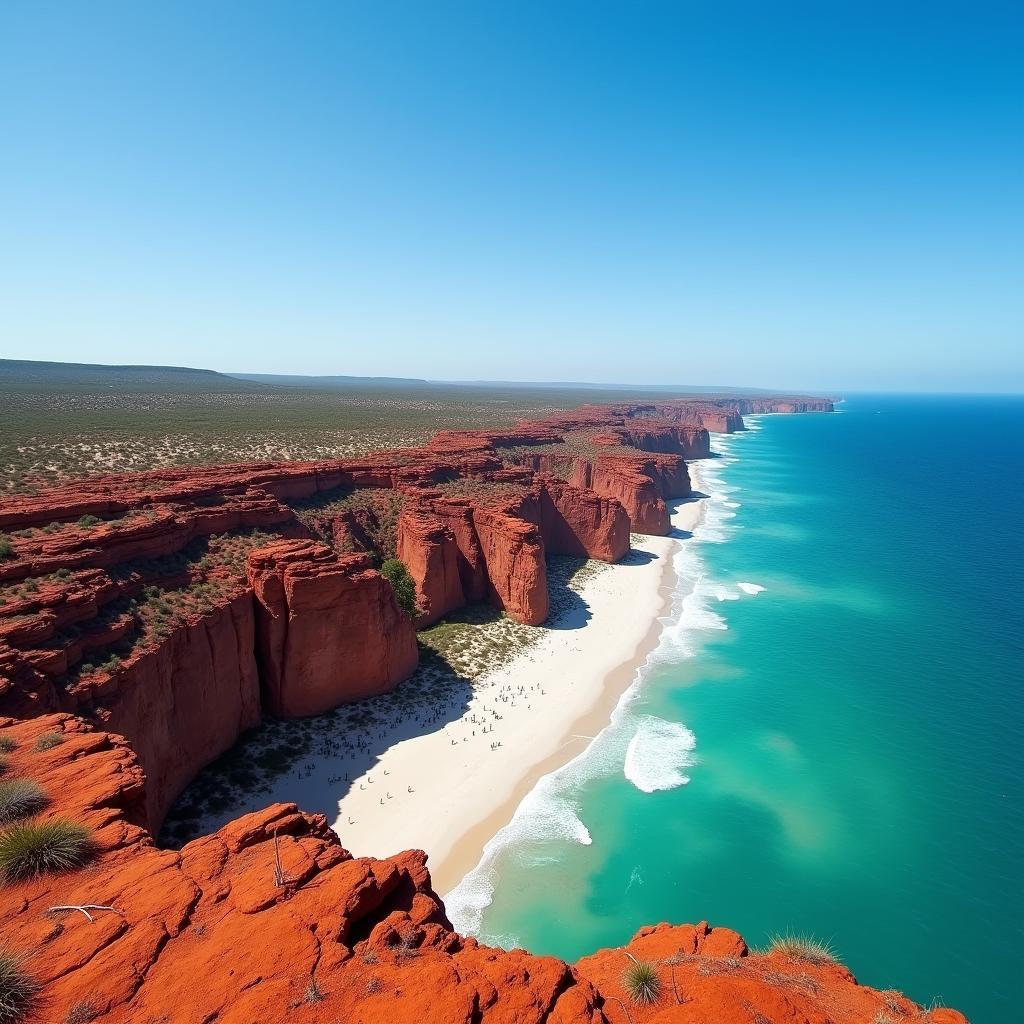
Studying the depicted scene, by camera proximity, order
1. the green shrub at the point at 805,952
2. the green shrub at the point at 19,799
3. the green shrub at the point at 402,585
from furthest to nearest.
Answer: the green shrub at the point at 402,585
the green shrub at the point at 805,952
the green shrub at the point at 19,799

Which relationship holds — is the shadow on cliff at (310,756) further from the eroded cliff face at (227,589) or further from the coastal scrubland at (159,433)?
the coastal scrubland at (159,433)

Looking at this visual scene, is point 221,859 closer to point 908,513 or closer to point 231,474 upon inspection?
point 231,474

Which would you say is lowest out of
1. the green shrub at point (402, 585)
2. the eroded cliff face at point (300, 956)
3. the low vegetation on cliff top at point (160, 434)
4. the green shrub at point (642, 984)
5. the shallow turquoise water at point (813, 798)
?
the shallow turquoise water at point (813, 798)

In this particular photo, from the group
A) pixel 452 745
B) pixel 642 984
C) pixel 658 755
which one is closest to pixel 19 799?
pixel 642 984

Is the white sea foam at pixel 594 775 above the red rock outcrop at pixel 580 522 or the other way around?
the other way around

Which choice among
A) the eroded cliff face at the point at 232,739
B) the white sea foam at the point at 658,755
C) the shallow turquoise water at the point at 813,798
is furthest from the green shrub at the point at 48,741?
the white sea foam at the point at 658,755

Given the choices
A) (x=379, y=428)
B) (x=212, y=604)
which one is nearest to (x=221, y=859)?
(x=212, y=604)

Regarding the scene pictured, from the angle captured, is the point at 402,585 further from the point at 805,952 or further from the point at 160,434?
the point at 160,434
